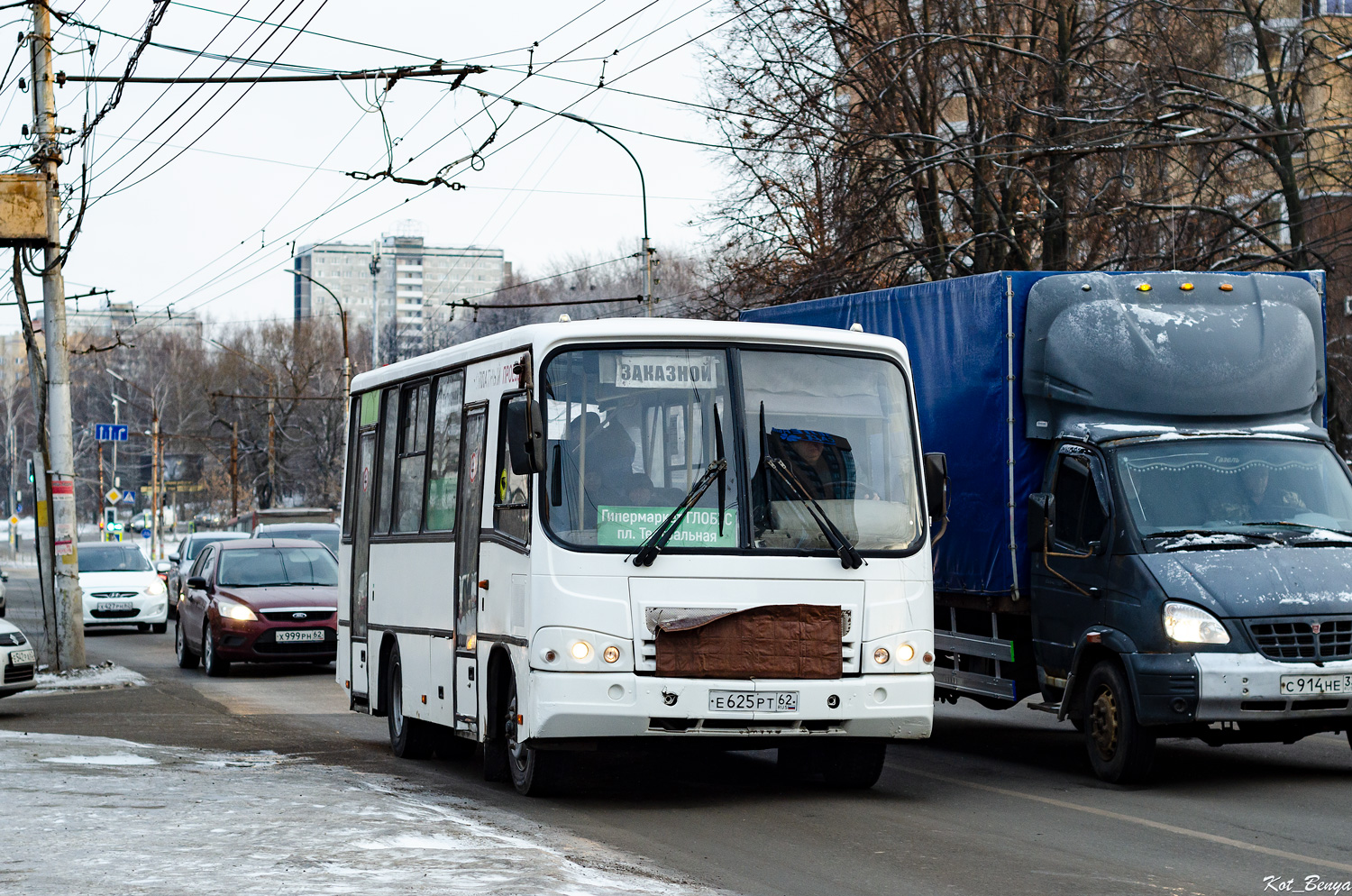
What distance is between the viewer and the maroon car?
70.7ft

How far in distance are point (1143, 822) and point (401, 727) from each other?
5641 millimetres

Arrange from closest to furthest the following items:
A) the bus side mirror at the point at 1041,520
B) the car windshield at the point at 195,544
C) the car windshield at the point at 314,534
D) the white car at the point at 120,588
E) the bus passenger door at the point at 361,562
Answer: the bus side mirror at the point at 1041,520 < the bus passenger door at the point at 361,562 < the white car at the point at 120,588 < the car windshield at the point at 314,534 < the car windshield at the point at 195,544

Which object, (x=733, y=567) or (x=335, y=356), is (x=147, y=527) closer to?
(x=335, y=356)

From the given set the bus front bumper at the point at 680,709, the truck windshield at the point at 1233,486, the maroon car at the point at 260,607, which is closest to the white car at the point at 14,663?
the maroon car at the point at 260,607

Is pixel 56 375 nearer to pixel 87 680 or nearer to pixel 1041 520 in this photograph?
pixel 87 680

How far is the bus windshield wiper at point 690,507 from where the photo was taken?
31.5 feet

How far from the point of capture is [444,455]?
39.1 feet

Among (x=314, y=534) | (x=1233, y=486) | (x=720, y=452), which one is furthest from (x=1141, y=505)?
(x=314, y=534)

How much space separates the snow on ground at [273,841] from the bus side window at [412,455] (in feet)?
6.73

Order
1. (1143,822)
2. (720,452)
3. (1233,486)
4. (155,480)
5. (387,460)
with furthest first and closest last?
(155,480)
(387,460)
(1233,486)
(720,452)
(1143,822)

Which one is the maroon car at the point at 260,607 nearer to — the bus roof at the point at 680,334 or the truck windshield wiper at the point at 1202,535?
the bus roof at the point at 680,334

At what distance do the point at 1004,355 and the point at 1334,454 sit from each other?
7.20 ft

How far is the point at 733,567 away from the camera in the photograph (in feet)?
31.8

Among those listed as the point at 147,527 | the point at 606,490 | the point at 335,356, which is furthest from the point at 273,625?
the point at 147,527
